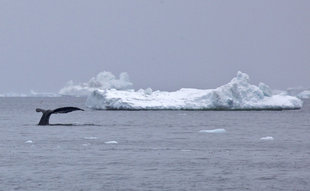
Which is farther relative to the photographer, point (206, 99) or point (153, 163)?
point (206, 99)

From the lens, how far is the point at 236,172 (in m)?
29.4

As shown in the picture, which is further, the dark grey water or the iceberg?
the iceberg

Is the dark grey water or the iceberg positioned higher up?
the iceberg

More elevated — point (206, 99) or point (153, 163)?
point (206, 99)

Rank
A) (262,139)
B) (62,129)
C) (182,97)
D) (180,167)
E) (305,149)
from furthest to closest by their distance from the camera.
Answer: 1. (182,97)
2. (62,129)
3. (262,139)
4. (305,149)
5. (180,167)

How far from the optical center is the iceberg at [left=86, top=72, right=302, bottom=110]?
300 ft

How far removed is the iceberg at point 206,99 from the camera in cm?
9138

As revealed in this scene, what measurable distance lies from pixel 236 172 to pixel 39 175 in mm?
6887

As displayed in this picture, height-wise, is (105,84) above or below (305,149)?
above

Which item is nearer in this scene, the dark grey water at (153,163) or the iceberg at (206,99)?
the dark grey water at (153,163)

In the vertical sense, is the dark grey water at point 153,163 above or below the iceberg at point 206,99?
below

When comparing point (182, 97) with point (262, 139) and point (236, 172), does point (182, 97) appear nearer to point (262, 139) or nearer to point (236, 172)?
point (262, 139)

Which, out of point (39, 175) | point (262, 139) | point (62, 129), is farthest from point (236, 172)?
point (62, 129)

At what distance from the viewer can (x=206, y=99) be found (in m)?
94.4
